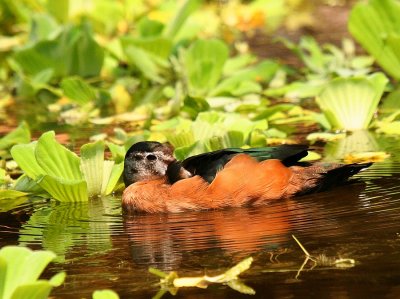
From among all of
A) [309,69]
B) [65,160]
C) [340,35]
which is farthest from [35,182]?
[340,35]

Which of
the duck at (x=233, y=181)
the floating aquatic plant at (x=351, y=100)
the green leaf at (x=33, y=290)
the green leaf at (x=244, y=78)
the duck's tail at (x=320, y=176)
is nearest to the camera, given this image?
the green leaf at (x=33, y=290)

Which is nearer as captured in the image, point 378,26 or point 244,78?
point 378,26

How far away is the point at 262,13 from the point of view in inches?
601

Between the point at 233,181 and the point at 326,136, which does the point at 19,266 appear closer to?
the point at 233,181

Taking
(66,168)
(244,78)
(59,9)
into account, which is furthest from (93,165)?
(59,9)

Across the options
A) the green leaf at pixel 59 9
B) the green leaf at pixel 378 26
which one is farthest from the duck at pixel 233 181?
the green leaf at pixel 59 9

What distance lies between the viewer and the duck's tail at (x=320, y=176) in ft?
21.0

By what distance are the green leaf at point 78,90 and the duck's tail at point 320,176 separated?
3423mm

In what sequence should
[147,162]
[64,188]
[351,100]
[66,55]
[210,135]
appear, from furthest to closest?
[66,55]
[351,100]
[210,135]
[147,162]
[64,188]

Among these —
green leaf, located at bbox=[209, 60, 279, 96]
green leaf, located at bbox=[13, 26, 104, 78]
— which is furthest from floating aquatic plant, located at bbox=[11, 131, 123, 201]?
green leaf, located at bbox=[13, 26, 104, 78]

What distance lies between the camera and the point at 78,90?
31.7ft

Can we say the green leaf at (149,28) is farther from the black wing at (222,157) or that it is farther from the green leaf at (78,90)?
the black wing at (222,157)

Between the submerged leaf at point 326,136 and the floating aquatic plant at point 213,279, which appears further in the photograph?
the submerged leaf at point 326,136

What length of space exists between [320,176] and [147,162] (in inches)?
39.9
